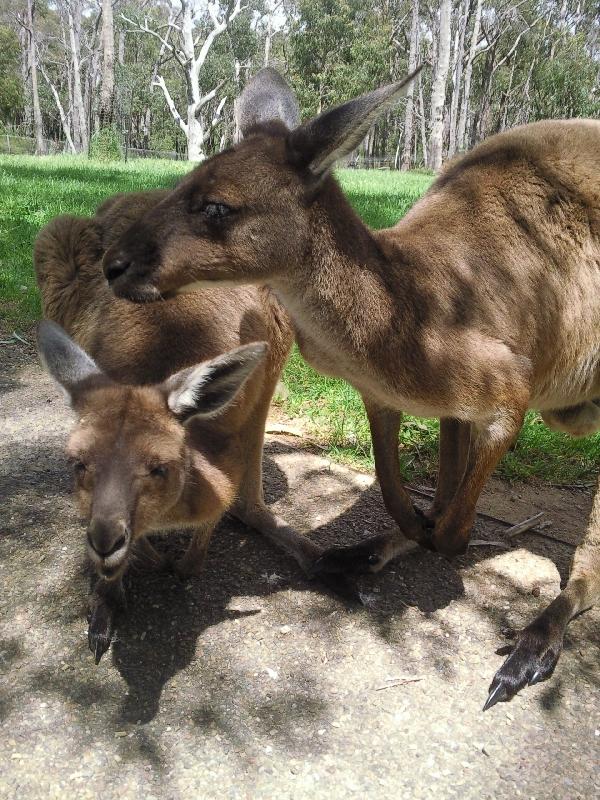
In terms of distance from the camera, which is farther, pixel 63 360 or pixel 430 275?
pixel 430 275

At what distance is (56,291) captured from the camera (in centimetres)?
306

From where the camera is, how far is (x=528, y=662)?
95.8 inches

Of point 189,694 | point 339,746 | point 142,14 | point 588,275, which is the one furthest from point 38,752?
point 142,14

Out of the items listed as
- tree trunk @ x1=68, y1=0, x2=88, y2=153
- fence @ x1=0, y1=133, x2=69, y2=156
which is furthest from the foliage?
fence @ x1=0, y1=133, x2=69, y2=156

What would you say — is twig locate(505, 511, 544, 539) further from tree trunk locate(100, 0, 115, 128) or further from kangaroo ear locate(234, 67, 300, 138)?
tree trunk locate(100, 0, 115, 128)

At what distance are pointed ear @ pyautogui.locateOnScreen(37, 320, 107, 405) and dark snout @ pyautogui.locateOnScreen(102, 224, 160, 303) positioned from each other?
26cm

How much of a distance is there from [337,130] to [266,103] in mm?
759

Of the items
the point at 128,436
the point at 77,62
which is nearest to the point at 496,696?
the point at 128,436

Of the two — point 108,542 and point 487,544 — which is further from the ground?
point 108,542

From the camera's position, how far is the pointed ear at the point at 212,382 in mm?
2211

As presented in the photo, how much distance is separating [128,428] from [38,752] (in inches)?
35.2

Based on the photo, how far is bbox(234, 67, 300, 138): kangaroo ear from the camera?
9.34ft

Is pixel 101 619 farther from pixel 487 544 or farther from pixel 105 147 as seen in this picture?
pixel 105 147

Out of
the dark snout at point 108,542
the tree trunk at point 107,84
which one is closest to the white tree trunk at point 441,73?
the tree trunk at point 107,84
